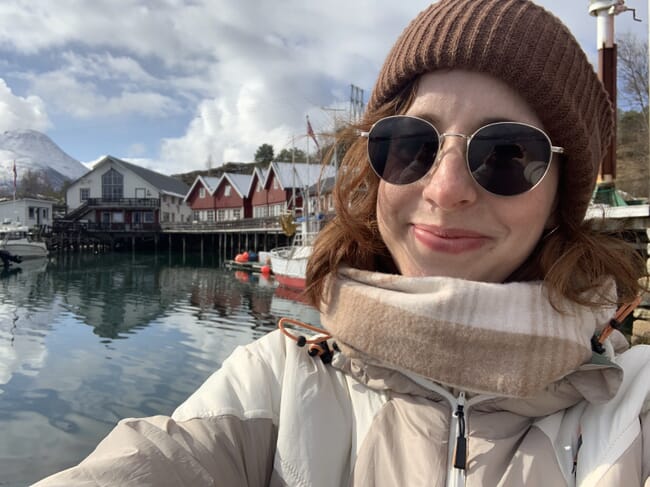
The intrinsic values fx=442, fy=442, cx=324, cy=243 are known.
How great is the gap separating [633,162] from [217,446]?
3001 centimetres

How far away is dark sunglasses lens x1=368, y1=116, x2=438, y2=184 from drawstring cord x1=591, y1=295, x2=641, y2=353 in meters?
0.60

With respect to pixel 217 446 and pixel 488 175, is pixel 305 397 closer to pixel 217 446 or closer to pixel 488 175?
pixel 217 446

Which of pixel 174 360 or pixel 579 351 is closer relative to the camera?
pixel 579 351

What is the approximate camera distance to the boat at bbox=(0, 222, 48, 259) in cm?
3312

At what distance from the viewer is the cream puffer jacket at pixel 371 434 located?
0.93 meters

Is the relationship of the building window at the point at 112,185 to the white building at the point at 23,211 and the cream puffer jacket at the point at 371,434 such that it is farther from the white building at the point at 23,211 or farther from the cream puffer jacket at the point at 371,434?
the cream puffer jacket at the point at 371,434

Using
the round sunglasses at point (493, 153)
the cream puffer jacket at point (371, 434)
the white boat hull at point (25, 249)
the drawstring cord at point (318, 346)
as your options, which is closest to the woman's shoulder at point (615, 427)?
the cream puffer jacket at point (371, 434)

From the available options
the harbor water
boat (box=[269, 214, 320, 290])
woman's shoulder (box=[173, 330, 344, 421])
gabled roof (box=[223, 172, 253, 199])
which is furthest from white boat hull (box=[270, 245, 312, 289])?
gabled roof (box=[223, 172, 253, 199])

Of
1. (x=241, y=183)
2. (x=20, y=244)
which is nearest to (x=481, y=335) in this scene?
(x=20, y=244)

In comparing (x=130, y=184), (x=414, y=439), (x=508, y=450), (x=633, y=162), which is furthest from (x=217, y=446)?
(x=130, y=184)

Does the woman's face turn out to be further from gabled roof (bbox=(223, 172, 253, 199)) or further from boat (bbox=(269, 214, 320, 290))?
gabled roof (bbox=(223, 172, 253, 199))

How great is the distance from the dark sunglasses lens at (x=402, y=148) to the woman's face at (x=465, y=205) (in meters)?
0.03

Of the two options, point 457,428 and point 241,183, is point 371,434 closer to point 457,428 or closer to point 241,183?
point 457,428

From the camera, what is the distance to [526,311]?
100 centimetres
